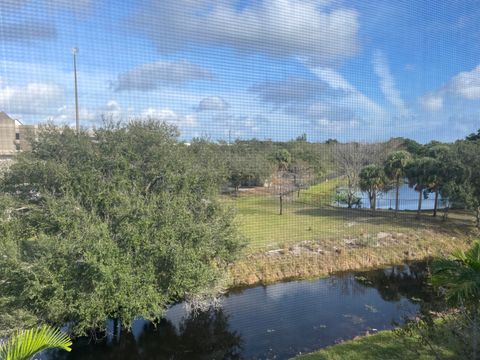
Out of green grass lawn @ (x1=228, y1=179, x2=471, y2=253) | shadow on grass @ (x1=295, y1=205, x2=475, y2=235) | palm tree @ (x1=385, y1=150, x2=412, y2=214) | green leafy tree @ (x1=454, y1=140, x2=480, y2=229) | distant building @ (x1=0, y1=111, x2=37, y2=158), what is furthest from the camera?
palm tree @ (x1=385, y1=150, x2=412, y2=214)

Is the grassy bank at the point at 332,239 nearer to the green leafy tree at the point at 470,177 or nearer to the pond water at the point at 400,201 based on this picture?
the green leafy tree at the point at 470,177

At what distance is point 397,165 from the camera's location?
22.2 feet

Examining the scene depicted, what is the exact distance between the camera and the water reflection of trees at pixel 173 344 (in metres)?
2.87

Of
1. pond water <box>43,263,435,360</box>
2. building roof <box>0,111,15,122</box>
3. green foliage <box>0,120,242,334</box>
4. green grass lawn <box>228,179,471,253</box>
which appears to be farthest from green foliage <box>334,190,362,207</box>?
building roof <box>0,111,15,122</box>

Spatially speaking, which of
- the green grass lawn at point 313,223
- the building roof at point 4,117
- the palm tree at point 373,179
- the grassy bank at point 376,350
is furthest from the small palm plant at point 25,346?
the palm tree at point 373,179

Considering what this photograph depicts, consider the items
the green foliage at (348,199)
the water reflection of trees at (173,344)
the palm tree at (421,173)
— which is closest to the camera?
the water reflection of trees at (173,344)

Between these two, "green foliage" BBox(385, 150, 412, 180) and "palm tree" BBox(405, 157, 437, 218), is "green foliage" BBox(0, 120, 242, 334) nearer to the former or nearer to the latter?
"green foliage" BBox(385, 150, 412, 180)

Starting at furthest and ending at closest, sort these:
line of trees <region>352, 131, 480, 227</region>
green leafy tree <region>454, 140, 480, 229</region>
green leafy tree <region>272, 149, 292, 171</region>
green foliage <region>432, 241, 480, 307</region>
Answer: green leafy tree <region>272, 149, 292, 171</region> < line of trees <region>352, 131, 480, 227</region> < green leafy tree <region>454, 140, 480, 229</region> < green foliage <region>432, 241, 480, 307</region>

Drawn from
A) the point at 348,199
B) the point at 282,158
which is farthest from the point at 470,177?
the point at 282,158

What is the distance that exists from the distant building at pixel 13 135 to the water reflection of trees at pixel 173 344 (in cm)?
154

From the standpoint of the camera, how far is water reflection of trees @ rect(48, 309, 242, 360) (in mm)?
2865

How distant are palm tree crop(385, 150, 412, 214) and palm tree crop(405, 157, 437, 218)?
10 centimetres

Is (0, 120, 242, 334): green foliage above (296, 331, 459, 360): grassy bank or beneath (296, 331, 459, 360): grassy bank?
above

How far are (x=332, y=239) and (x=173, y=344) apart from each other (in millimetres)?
3003
